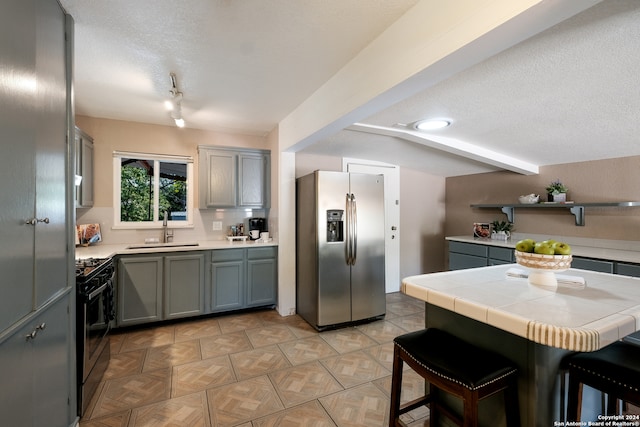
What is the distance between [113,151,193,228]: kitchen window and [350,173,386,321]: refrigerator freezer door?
2.29 m

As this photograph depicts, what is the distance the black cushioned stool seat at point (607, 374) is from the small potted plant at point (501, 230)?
9.39ft

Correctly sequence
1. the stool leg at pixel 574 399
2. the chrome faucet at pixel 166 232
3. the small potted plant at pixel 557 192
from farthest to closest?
the chrome faucet at pixel 166 232
the small potted plant at pixel 557 192
the stool leg at pixel 574 399

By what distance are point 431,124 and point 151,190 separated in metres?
3.52

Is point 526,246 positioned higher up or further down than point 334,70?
further down

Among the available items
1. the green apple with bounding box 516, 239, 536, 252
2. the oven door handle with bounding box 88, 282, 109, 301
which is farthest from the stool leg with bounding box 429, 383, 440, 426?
the oven door handle with bounding box 88, 282, 109, 301

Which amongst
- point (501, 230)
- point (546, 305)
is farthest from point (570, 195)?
point (546, 305)

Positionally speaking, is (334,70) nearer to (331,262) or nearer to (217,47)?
(217,47)

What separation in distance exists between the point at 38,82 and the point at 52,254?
0.83 m

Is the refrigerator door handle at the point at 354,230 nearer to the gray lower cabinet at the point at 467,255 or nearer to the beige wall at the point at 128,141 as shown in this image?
the gray lower cabinet at the point at 467,255

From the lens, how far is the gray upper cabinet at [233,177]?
12.3 feet

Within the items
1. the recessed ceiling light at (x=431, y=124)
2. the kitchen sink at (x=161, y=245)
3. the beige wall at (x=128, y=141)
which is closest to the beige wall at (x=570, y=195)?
the recessed ceiling light at (x=431, y=124)

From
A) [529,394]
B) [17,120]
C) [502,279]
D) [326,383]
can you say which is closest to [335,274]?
[326,383]

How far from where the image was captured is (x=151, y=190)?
12.6 feet

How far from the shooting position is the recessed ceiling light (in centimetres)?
281
